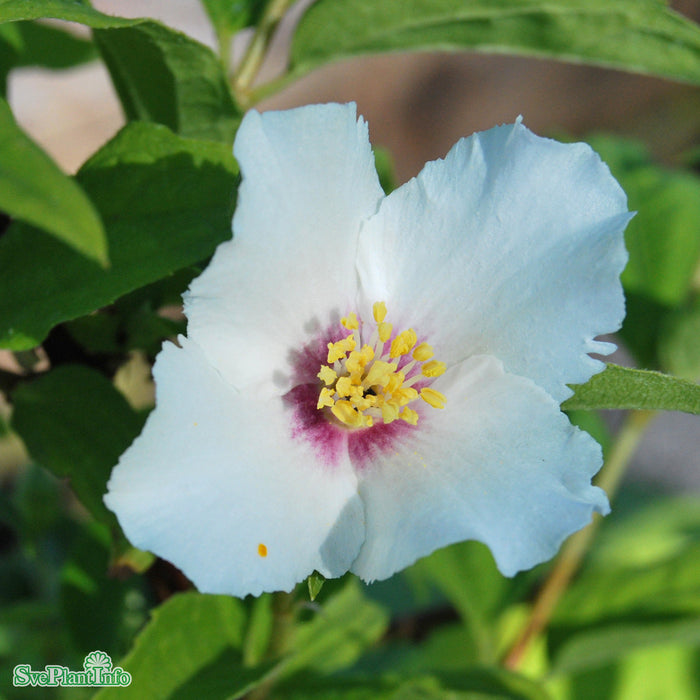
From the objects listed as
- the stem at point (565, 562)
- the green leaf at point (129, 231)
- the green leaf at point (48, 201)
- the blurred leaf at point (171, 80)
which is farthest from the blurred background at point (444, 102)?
the green leaf at point (48, 201)

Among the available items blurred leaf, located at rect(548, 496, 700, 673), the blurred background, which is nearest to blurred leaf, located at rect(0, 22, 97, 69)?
blurred leaf, located at rect(548, 496, 700, 673)

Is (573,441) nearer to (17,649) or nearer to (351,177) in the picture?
(351,177)

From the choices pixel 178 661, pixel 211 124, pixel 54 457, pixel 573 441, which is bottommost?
pixel 178 661

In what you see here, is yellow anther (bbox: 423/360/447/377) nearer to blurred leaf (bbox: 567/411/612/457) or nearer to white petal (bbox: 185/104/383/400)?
white petal (bbox: 185/104/383/400)

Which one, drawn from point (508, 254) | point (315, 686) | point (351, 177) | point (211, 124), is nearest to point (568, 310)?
point (508, 254)

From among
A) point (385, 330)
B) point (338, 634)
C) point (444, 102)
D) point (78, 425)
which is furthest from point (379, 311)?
point (444, 102)

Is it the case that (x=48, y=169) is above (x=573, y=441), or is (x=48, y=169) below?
above

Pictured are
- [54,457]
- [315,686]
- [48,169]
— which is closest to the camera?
[48,169]
